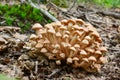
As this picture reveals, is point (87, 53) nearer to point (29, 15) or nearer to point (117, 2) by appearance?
point (29, 15)

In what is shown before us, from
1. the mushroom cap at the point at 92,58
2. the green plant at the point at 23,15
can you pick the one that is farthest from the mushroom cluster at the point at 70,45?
the green plant at the point at 23,15

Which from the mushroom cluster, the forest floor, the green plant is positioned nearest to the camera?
the forest floor

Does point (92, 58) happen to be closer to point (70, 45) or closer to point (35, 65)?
point (70, 45)

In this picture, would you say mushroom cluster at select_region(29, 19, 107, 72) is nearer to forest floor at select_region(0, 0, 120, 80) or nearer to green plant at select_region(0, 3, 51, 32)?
forest floor at select_region(0, 0, 120, 80)

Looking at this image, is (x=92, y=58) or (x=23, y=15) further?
(x=23, y=15)

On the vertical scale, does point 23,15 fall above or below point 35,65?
above

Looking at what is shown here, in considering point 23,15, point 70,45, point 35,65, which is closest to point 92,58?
point 70,45

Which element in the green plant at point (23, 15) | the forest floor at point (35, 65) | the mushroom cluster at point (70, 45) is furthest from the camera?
the green plant at point (23, 15)

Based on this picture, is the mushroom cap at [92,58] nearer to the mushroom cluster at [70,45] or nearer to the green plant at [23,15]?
the mushroom cluster at [70,45]

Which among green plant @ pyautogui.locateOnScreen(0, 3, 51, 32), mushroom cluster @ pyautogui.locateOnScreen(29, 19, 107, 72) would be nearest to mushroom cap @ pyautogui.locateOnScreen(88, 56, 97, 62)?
mushroom cluster @ pyautogui.locateOnScreen(29, 19, 107, 72)

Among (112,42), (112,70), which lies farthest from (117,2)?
(112,70)
